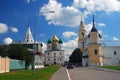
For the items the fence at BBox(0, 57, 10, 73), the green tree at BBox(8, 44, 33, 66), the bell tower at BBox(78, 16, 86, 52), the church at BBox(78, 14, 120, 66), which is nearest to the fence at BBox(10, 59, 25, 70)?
the green tree at BBox(8, 44, 33, 66)

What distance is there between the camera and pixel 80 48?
530 ft

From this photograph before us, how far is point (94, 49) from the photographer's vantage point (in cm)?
13550

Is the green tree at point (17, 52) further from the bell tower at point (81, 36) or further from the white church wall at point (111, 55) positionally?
the bell tower at point (81, 36)

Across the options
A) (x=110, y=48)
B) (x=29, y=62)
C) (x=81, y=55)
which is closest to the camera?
(x=29, y=62)

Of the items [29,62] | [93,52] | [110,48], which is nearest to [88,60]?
[93,52]

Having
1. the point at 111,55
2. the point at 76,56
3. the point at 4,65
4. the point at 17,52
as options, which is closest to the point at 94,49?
the point at 111,55

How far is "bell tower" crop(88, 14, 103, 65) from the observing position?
134 metres

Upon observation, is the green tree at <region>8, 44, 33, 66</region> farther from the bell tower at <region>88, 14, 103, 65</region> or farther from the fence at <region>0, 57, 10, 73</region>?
the bell tower at <region>88, 14, 103, 65</region>

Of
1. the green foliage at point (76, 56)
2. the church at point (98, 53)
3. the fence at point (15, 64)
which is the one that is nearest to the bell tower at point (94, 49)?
the church at point (98, 53)

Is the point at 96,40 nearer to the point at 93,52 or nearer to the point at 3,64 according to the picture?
the point at 93,52

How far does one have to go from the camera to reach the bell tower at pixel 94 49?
439ft

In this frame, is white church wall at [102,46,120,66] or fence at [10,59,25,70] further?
white church wall at [102,46,120,66]

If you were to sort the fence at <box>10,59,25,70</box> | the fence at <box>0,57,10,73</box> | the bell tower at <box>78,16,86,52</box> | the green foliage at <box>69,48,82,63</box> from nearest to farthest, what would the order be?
1. the fence at <box>0,57,10,73</box>
2. the fence at <box>10,59,25,70</box>
3. the green foliage at <box>69,48,82,63</box>
4. the bell tower at <box>78,16,86,52</box>

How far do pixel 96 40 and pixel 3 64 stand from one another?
314ft
